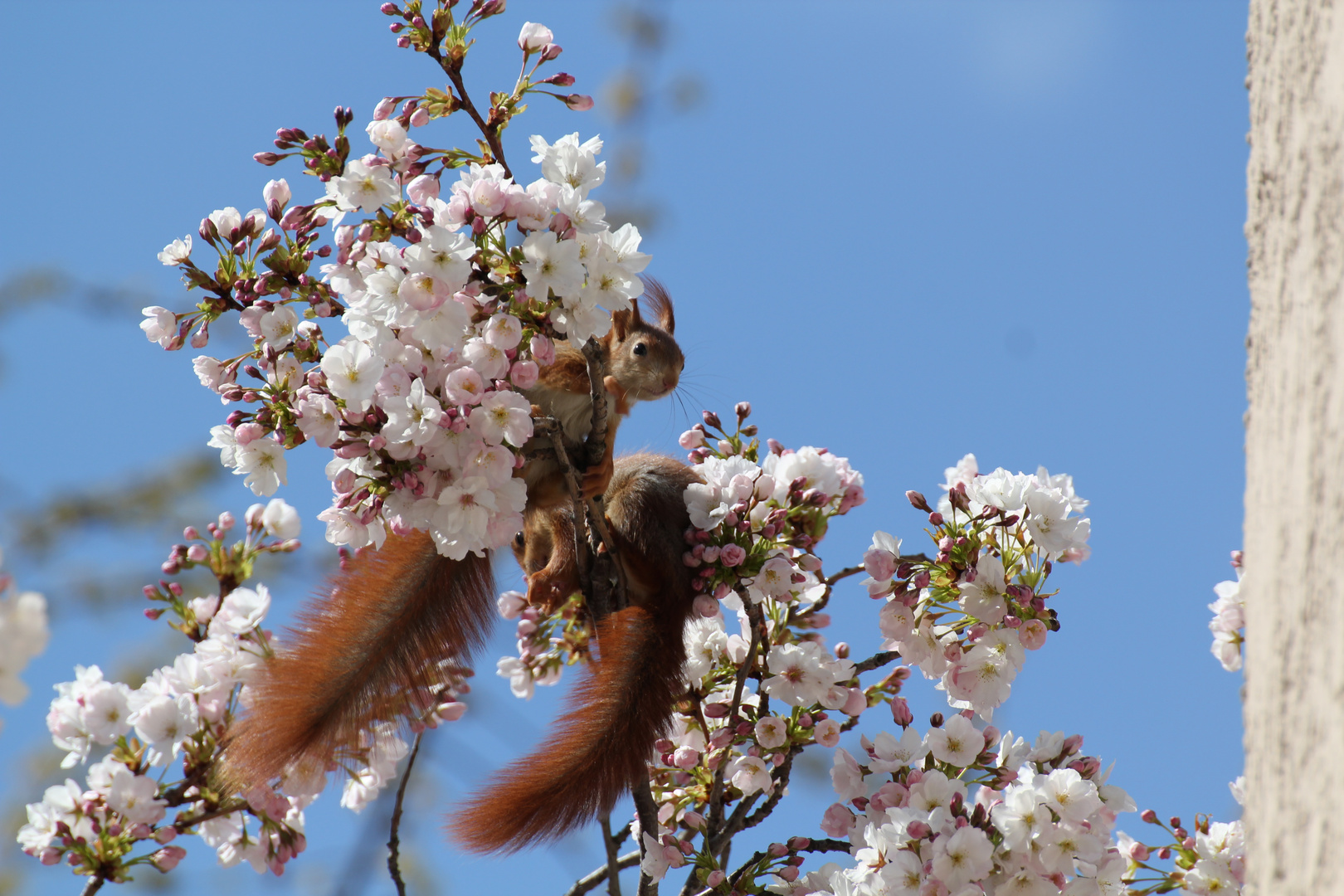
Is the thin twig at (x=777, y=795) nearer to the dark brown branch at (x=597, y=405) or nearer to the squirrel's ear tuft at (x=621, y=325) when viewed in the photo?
the dark brown branch at (x=597, y=405)

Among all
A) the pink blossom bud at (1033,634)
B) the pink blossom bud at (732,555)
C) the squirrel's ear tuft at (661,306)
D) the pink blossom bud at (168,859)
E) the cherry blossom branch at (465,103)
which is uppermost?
the squirrel's ear tuft at (661,306)

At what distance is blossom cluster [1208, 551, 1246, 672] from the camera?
92.7 inches

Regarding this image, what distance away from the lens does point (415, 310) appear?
1831 mm

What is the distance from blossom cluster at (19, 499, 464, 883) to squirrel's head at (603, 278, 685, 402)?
1017 mm

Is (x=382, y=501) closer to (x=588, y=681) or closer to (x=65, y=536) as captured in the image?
(x=588, y=681)

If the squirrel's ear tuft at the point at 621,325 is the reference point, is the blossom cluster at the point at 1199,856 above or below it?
below

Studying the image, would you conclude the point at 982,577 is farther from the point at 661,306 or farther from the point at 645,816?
the point at 661,306

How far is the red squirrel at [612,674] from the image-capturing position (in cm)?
231

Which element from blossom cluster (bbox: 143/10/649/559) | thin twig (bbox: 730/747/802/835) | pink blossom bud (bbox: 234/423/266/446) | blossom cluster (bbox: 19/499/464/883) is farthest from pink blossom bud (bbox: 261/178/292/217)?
thin twig (bbox: 730/747/802/835)

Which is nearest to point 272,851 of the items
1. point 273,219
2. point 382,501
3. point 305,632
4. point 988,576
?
point 305,632

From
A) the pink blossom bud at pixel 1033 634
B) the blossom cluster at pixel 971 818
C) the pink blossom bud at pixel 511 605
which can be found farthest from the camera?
the pink blossom bud at pixel 511 605

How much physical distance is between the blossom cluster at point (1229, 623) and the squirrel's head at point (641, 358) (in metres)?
1.50

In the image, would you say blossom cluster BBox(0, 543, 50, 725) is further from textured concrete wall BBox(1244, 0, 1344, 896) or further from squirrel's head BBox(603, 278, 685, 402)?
squirrel's head BBox(603, 278, 685, 402)

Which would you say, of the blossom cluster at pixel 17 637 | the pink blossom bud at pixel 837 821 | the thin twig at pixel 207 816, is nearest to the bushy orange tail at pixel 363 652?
the thin twig at pixel 207 816
